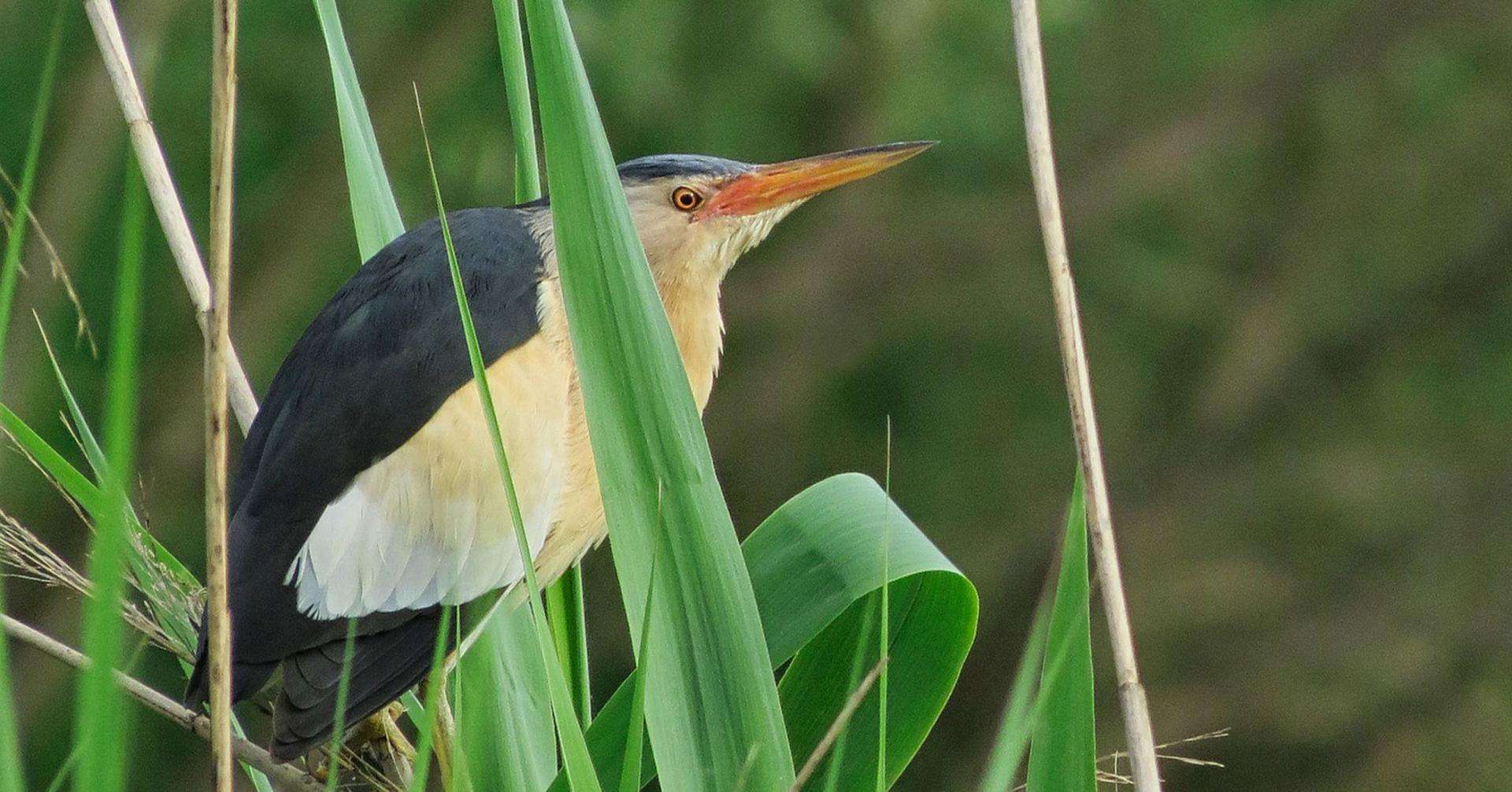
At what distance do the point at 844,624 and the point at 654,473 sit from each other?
220 mm

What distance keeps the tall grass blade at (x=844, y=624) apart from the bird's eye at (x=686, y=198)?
0.66 m

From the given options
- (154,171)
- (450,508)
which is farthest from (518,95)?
(450,508)

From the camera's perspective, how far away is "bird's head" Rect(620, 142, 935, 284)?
1670mm

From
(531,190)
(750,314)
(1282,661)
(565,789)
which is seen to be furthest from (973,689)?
(565,789)

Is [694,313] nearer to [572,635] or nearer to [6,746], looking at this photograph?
[572,635]

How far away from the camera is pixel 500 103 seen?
361cm

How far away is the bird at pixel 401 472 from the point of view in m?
1.36

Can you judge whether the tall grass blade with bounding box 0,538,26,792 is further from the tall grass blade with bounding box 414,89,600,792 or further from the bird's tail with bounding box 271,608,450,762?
the bird's tail with bounding box 271,608,450,762

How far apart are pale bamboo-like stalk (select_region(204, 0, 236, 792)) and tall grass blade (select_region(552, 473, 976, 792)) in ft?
0.78

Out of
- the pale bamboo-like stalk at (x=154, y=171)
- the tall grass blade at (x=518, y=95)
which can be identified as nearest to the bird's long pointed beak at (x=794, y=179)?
the tall grass blade at (x=518, y=95)

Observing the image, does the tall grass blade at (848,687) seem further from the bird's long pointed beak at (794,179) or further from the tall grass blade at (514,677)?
the bird's long pointed beak at (794,179)

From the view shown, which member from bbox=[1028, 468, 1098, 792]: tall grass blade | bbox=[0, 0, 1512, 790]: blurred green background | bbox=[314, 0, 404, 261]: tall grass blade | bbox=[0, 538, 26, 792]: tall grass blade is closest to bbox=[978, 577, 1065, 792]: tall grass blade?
bbox=[1028, 468, 1098, 792]: tall grass blade

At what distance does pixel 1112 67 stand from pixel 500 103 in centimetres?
183

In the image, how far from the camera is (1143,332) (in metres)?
→ 4.76
